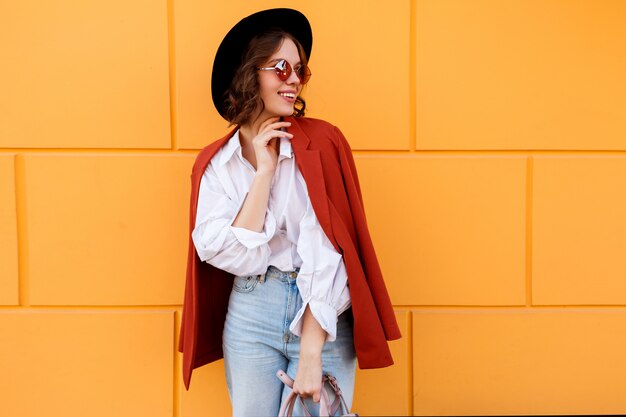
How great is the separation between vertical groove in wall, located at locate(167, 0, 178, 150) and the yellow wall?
1 cm

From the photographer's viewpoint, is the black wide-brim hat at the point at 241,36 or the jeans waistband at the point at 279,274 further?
the black wide-brim hat at the point at 241,36

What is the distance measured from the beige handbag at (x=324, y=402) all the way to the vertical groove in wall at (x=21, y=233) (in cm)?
Result: 161

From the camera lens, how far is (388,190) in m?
2.92

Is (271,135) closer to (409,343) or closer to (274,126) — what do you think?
(274,126)

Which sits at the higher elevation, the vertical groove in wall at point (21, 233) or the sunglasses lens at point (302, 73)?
the sunglasses lens at point (302, 73)

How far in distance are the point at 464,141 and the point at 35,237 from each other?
2137 millimetres

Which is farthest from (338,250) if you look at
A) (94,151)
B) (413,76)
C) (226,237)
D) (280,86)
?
(94,151)

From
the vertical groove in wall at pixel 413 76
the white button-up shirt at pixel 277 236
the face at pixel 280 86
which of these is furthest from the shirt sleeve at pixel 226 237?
the vertical groove in wall at pixel 413 76

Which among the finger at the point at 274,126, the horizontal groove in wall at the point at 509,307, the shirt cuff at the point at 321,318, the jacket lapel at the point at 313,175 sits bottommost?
the horizontal groove in wall at the point at 509,307

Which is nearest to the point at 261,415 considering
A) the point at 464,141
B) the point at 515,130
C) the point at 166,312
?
the point at 166,312

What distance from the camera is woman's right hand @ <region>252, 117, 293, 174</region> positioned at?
1979mm

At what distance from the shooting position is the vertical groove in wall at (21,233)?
2895 millimetres

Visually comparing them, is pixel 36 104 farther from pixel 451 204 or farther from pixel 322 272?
pixel 451 204

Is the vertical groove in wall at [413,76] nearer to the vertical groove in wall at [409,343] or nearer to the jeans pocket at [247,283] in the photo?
the vertical groove in wall at [409,343]
